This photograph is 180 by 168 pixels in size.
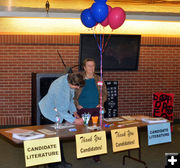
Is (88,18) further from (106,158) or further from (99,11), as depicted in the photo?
(106,158)

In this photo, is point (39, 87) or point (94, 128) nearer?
point (94, 128)

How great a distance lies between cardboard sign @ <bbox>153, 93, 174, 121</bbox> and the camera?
7301 millimetres

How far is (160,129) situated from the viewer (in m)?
4.52

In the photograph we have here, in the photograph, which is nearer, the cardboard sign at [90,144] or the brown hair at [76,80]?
the cardboard sign at [90,144]

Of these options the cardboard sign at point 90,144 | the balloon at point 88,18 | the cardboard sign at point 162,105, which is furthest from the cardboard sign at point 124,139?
the cardboard sign at point 162,105

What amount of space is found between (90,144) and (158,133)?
3.31 feet

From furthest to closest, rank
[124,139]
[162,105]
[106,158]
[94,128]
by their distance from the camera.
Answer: [162,105]
[106,158]
[94,128]
[124,139]

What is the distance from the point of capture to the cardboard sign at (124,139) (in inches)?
163

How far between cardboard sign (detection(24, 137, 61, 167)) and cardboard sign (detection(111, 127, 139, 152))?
728 mm

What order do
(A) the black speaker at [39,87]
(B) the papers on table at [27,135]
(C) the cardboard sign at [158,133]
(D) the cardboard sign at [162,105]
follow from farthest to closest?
1. (D) the cardboard sign at [162,105]
2. (A) the black speaker at [39,87]
3. (C) the cardboard sign at [158,133]
4. (B) the papers on table at [27,135]

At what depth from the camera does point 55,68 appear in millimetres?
7824

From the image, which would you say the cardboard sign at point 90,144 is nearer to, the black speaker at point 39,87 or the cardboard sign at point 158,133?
the cardboard sign at point 158,133

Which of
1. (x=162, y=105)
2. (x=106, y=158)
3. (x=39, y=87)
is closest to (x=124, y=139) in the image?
(x=106, y=158)

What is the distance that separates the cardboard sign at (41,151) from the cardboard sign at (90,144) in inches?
9.8
